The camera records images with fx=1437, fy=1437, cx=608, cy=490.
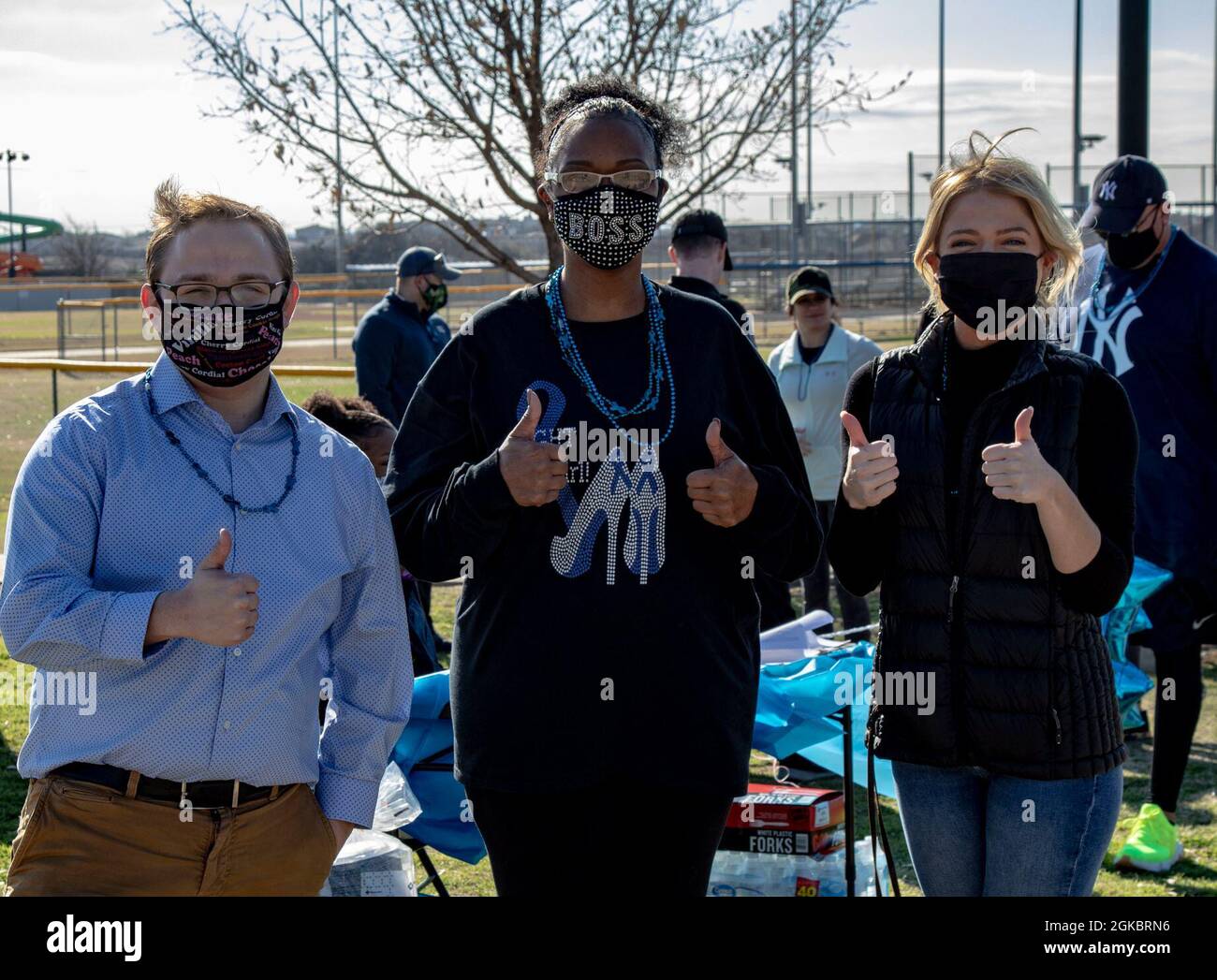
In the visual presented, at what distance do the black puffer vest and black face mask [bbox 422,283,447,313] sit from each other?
20.6 ft

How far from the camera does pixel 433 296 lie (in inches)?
355

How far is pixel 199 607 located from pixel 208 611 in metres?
0.02

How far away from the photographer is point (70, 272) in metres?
58.9

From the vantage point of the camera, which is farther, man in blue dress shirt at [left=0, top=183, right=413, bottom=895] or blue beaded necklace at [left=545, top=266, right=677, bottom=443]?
blue beaded necklace at [left=545, top=266, right=677, bottom=443]

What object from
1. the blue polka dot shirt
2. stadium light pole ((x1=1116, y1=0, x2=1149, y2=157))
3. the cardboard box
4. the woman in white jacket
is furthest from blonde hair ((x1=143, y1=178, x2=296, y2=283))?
stadium light pole ((x1=1116, y1=0, x2=1149, y2=157))

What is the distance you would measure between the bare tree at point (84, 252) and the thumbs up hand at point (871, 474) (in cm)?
5646

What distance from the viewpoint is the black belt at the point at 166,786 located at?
2.49 meters

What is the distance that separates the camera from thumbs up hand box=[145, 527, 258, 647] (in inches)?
94.4

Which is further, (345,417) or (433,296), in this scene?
(433,296)

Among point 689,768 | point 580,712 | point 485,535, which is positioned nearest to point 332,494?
point 485,535

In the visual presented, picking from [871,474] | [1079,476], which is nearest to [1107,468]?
[1079,476]

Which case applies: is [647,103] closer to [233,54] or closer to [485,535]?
[485,535]

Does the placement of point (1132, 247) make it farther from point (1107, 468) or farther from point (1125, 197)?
point (1107, 468)

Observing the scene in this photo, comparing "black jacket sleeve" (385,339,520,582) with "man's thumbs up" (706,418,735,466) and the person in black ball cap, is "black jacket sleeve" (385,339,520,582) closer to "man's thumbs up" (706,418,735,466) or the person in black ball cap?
"man's thumbs up" (706,418,735,466)
